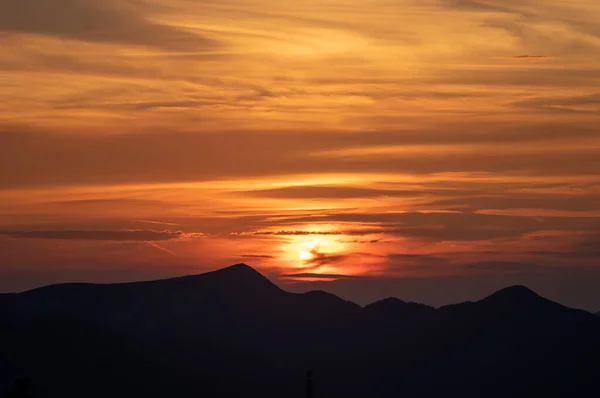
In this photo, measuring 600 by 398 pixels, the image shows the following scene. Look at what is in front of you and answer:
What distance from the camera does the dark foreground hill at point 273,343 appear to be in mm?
123938

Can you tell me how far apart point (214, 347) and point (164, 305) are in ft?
30.6

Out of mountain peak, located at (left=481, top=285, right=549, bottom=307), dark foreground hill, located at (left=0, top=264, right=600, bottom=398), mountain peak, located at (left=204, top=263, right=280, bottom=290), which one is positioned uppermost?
mountain peak, located at (left=204, top=263, right=280, bottom=290)

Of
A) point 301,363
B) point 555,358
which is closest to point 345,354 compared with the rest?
point 301,363

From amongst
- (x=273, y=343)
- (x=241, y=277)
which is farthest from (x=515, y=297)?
(x=241, y=277)

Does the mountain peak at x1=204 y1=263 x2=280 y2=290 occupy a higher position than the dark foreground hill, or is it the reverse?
the mountain peak at x1=204 y1=263 x2=280 y2=290

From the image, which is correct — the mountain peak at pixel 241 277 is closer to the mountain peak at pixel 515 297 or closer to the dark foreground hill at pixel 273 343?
the dark foreground hill at pixel 273 343

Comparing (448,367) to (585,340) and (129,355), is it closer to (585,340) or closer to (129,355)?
(585,340)

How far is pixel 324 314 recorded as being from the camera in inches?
5881

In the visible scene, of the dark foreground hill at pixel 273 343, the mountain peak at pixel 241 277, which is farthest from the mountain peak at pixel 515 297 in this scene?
the mountain peak at pixel 241 277

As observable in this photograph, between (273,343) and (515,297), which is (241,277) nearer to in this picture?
(273,343)

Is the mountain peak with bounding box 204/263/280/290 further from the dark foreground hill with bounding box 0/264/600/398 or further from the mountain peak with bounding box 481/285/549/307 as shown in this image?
the mountain peak with bounding box 481/285/549/307

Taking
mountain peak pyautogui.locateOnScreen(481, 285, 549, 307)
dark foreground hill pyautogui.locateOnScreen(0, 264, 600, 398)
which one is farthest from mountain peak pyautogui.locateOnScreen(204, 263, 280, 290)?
mountain peak pyautogui.locateOnScreen(481, 285, 549, 307)

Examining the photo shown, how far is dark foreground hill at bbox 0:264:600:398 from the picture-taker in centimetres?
12394

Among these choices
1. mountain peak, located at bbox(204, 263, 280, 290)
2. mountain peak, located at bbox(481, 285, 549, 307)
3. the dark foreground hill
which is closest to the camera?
the dark foreground hill
